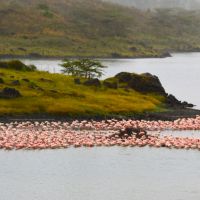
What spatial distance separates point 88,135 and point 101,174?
52.8 ft

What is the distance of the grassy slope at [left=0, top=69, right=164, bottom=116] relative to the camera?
3610 inches

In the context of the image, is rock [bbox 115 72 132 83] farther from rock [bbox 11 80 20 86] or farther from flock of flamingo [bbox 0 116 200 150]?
flock of flamingo [bbox 0 116 200 150]

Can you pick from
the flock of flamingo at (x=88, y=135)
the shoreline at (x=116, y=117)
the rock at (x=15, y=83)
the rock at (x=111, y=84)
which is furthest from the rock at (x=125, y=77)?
the flock of flamingo at (x=88, y=135)

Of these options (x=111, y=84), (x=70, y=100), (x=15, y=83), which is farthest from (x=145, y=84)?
(x=15, y=83)

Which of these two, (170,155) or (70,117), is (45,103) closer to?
(70,117)

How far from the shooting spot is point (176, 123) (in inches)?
3472

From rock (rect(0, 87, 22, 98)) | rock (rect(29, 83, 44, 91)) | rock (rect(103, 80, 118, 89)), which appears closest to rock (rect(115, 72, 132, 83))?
rock (rect(103, 80, 118, 89))

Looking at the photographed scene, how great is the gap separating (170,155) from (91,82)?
136 ft

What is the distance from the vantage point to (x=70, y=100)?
96.5 metres

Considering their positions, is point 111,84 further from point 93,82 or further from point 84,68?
point 84,68

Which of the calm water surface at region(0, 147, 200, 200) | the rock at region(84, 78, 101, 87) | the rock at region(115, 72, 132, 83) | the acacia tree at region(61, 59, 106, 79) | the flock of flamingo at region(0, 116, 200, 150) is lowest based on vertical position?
the calm water surface at region(0, 147, 200, 200)

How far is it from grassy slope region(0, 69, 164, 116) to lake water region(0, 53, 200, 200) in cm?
1970

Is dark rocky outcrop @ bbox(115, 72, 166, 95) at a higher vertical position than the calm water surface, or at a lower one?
higher

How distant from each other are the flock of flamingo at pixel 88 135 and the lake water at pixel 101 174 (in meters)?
1.70
